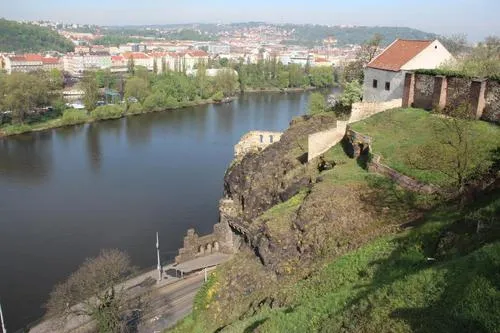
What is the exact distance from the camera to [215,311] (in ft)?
61.3

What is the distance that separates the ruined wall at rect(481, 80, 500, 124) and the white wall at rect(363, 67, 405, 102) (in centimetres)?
658

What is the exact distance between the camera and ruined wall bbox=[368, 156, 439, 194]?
17494mm

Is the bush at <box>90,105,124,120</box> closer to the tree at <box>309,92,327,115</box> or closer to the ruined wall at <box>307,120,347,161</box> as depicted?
the tree at <box>309,92,327,115</box>

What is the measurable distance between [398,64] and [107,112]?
186 feet

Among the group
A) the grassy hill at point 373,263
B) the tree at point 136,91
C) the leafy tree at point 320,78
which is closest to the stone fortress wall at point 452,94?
the grassy hill at point 373,263

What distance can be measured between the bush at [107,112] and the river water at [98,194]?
3599 mm

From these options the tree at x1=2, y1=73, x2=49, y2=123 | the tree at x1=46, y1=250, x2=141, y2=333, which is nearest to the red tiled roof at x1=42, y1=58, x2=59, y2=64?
the tree at x1=2, y1=73, x2=49, y2=123

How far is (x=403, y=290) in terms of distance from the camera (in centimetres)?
1032

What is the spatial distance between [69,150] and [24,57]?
105 metres

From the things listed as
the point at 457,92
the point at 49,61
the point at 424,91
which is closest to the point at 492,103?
the point at 457,92

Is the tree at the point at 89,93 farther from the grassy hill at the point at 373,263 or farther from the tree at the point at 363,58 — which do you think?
the grassy hill at the point at 373,263

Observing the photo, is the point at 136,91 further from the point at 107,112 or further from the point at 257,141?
the point at 257,141

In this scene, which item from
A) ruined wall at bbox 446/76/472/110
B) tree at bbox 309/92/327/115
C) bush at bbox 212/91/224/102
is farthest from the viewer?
bush at bbox 212/91/224/102

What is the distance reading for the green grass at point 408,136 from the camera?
18703 mm
